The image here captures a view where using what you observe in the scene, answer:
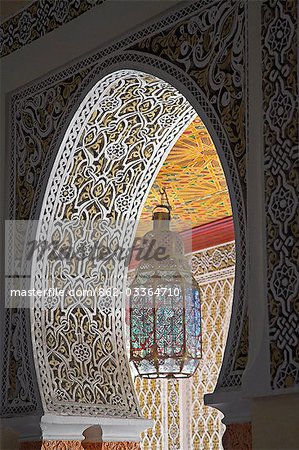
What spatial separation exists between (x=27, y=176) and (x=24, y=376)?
0.71 m

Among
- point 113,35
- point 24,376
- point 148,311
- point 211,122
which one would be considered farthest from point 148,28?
point 148,311

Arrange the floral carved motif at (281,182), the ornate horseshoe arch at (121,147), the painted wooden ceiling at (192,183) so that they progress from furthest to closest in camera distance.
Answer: the painted wooden ceiling at (192,183), the ornate horseshoe arch at (121,147), the floral carved motif at (281,182)

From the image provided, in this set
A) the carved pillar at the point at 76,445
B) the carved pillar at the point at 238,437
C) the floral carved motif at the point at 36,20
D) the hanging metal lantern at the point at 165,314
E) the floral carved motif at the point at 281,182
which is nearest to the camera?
the floral carved motif at the point at 281,182

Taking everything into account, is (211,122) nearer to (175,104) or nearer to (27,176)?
(175,104)

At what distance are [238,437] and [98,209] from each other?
119 cm

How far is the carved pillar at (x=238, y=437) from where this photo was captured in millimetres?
2523

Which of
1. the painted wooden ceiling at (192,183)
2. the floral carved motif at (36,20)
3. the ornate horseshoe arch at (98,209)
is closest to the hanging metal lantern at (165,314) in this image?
the painted wooden ceiling at (192,183)

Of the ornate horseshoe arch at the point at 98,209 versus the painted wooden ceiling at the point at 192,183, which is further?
the painted wooden ceiling at the point at 192,183

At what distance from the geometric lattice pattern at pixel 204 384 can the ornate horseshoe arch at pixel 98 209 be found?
3578 mm

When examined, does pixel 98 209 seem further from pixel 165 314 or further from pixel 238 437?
pixel 165 314

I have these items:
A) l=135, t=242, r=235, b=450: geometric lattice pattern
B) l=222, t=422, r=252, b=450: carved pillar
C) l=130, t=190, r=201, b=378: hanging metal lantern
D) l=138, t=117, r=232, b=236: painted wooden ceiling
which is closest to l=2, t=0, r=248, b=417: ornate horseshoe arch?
l=222, t=422, r=252, b=450: carved pillar

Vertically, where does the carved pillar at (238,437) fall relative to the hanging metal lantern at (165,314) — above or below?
below

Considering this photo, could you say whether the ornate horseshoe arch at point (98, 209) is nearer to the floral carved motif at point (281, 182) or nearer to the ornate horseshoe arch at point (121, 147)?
the ornate horseshoe arch at point (121, 147)

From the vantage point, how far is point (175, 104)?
3.26 metres
